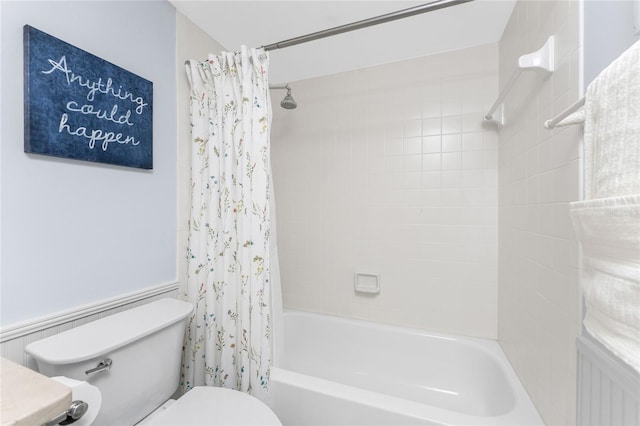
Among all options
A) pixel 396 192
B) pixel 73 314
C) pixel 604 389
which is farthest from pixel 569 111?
pixel 73 314

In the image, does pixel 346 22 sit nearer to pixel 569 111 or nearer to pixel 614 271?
pixel 569 111

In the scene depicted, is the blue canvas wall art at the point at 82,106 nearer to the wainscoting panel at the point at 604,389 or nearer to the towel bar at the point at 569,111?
the towel bar at the point at 569,111

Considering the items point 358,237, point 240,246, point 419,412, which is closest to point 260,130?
point 240,246

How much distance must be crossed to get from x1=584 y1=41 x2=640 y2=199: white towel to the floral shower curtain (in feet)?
3.51

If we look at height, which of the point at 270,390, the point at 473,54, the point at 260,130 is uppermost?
the point at 473,54

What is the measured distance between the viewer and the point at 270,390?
1.24 meters

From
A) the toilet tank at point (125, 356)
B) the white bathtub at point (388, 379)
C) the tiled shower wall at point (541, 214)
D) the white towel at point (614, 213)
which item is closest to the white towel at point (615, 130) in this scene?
the white towel at point (614, 213)

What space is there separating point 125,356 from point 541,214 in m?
1.59

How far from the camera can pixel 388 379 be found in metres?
1.75

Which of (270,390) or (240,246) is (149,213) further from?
(270,390)

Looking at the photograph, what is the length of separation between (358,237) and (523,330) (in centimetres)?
100

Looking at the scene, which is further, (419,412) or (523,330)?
(523,330)

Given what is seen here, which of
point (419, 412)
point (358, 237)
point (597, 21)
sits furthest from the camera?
point (358, 237)

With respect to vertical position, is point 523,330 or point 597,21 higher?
point 597,21
